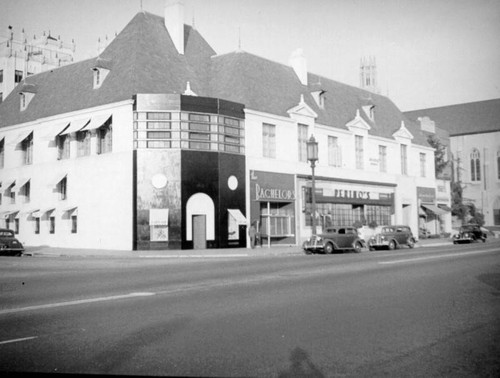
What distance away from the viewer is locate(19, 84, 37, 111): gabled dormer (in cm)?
4394

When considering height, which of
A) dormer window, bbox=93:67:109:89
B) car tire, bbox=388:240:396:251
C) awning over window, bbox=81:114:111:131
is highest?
dormer window, bbox=93:67:109:89

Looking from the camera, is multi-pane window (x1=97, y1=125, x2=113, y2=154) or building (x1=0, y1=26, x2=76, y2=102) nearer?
multi-pane window (x1=97, y1=125, x2=113, y2=154)

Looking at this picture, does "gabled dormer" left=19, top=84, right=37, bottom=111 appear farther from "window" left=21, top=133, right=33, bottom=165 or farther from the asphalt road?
the asphalt road

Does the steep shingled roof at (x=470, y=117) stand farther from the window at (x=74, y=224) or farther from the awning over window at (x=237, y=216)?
the window at (x=74, y=224)

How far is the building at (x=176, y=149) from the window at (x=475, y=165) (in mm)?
40029

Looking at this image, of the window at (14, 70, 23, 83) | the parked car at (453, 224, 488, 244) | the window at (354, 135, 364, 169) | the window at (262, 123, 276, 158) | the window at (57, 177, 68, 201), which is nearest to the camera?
the window at (57, 177, 68, 201)

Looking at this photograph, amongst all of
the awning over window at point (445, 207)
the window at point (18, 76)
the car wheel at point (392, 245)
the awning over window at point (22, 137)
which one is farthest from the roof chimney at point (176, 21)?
the awning over window at point (445, 207)

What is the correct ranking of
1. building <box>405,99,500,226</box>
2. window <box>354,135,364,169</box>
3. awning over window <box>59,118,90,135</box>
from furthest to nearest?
A: 1. building <box>405,99,500,226</box>
2. window <box>354,135,364,169</box>
3. awning over window <box>59,118,90,135</box>

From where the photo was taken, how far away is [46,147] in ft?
130

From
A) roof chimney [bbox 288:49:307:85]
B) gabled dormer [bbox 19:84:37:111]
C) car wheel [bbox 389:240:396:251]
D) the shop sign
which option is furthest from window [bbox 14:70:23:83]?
car wheel [bbox 389:240:396:251]

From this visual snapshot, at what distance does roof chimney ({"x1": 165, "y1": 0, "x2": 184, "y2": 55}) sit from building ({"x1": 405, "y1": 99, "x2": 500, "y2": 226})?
51.8 meters

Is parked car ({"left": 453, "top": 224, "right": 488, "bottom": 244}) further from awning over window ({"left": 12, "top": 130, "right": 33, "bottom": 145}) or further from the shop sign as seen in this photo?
awning over window ({"left": 12, "top": 130, "right": 33, "bottom": 145})

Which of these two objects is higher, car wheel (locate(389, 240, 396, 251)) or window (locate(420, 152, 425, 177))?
window (locate(420, 152, 425, 177))

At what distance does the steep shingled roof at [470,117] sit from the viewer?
281ft
